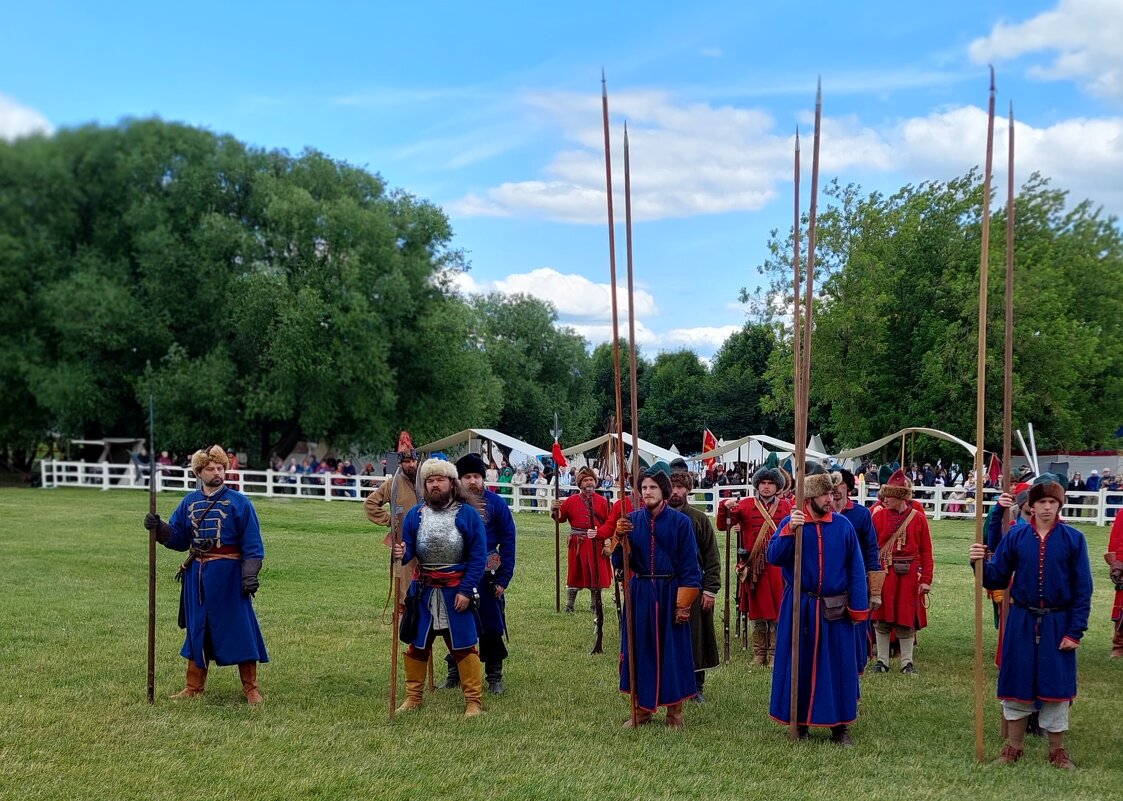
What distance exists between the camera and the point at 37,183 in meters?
6.85

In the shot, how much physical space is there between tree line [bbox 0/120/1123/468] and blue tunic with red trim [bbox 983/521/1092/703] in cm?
2563

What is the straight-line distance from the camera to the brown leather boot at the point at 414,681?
796 cm

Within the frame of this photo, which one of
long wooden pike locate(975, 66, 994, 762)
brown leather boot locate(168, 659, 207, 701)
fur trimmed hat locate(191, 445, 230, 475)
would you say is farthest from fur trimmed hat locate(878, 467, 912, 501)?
brown leather boot locate(168, 659, 207, 701)

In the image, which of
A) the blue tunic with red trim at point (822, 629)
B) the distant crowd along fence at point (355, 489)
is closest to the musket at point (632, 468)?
the blue tunic with red trim at point (822, 629)

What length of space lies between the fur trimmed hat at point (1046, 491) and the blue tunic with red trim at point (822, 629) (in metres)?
1.14

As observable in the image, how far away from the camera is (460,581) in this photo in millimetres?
7844

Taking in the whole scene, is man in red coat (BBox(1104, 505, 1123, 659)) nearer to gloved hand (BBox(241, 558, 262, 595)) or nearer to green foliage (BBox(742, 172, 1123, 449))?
gloved hand (BBox(241, 558, 262, 595))

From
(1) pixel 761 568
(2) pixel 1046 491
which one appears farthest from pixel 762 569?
(2) pixel 1046 491

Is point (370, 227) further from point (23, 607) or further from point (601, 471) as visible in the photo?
point (23, 607)

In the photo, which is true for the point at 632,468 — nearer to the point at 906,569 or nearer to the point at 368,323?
the point at 906,569

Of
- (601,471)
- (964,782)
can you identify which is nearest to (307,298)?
(601,471)

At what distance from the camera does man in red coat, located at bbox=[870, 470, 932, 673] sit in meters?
9.80

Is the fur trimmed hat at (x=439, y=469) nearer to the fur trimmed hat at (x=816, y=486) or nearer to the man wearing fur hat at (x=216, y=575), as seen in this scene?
the man wearing fur hat at (x=216, y=575)

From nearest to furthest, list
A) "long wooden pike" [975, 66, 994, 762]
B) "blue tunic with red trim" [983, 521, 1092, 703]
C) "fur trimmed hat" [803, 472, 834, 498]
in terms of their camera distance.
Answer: "long wooden pike" [975, 66, 994, 762], "blue tunic with red trim" [983, 521, 1092, 703], "fur trimmed hat" [803, 472, 834, 498]
